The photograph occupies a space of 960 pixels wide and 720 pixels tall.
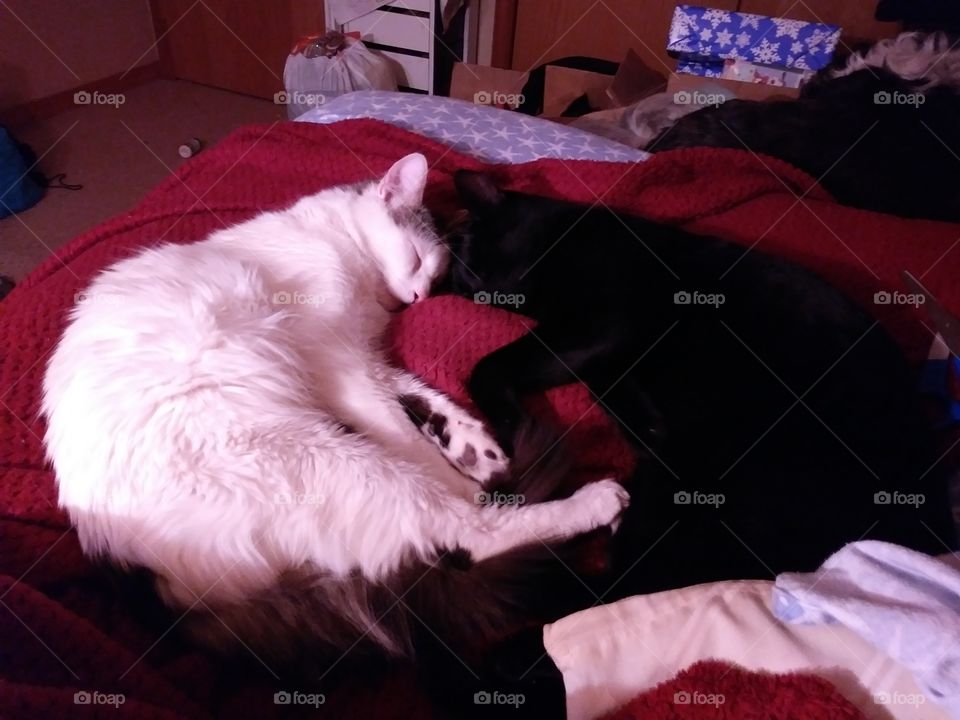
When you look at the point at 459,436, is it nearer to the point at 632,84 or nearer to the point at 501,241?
the point at 501,241

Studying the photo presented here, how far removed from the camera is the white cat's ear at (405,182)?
1.44m

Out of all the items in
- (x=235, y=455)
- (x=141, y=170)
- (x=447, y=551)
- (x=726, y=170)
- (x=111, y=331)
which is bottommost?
(x=141, y=170)

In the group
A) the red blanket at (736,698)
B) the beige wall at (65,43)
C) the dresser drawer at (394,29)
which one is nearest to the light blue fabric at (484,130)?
the red blanket at (736,698)

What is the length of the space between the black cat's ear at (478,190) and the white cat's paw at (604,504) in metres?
0.76

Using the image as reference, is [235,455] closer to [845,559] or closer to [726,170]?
[845,559]

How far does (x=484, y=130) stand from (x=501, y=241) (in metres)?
0.70

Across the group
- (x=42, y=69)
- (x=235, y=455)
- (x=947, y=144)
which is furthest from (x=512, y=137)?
(x=42, y=69)

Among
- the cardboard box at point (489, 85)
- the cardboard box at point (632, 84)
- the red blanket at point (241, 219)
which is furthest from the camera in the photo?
the cardboard box at point (489, 85)

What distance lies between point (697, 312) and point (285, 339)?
845 mm

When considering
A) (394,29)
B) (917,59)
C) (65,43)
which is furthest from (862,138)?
(65,43)

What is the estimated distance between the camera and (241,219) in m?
1.63

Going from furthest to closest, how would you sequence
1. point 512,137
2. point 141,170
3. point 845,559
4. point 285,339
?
point 141,170 < point 512,137 < point 285,339 < point 845,559

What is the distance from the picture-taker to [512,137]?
78.1 inches

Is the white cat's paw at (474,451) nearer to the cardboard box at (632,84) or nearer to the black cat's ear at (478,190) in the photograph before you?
the black cat's ear at (478,190)
